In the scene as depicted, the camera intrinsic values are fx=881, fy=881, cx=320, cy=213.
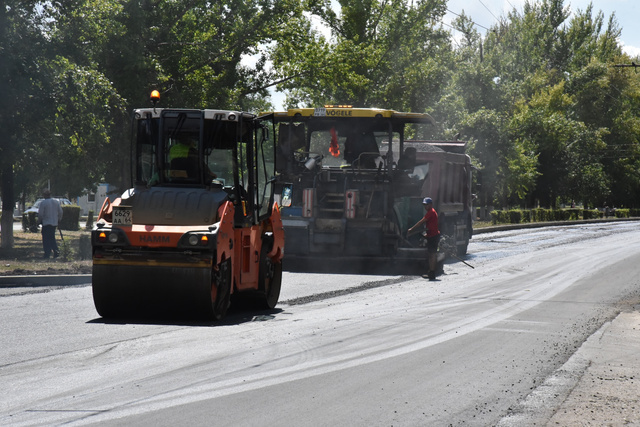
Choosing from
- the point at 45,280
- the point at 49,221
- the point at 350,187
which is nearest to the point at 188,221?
the point at 45,280

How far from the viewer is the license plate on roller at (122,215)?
404 inches

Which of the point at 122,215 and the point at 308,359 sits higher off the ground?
the point at 122,215

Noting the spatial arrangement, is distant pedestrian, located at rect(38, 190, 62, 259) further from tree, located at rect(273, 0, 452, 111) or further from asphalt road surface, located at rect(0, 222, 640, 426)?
tree, located at rect(273, 0, 452, 111)

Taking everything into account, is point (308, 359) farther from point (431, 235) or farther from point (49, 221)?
point (49, 221)

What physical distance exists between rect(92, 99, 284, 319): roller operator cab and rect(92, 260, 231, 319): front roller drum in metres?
0.01

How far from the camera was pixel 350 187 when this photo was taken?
18969 mm

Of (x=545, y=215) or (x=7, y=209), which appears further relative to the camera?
(x=545, y=215)

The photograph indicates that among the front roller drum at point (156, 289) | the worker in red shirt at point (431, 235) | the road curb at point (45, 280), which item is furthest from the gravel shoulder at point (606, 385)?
the road curb at point (45, 280)

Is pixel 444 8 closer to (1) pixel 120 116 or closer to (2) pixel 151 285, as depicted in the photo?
(1) pixel 120 116

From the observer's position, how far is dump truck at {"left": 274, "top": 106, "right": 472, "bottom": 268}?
18531mm

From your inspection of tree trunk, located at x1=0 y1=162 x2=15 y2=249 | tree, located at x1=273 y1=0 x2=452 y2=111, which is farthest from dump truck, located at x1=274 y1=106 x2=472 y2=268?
tree, located at x1=273 y1=0 x2=452 y2=111

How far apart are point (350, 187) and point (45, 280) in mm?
6589

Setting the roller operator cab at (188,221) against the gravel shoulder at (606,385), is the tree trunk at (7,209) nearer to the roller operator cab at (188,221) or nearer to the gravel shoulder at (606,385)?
the roller operator cab at (188,221)

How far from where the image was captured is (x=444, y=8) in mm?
47844
